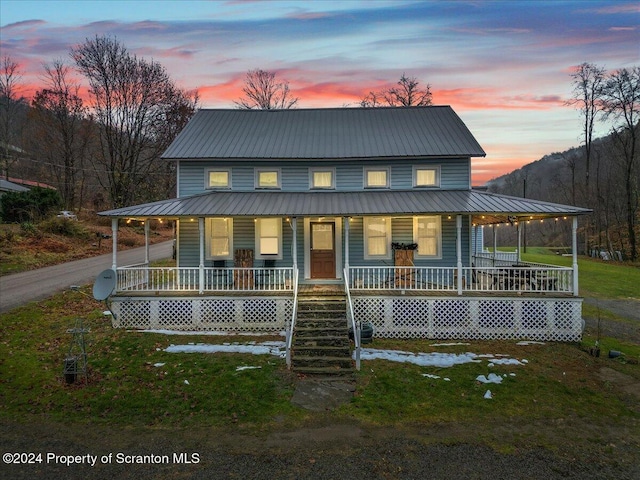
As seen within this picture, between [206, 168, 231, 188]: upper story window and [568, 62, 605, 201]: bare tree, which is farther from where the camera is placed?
[568, 62, 605, 201]: bare tree

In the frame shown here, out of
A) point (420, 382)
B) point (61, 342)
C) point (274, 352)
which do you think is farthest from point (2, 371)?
point (420, 382)

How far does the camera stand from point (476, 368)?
8.72 meters

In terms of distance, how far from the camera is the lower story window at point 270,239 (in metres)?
13.9

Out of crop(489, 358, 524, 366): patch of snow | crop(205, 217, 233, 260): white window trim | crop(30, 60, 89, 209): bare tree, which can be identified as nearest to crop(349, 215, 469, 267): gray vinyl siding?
crop(205, 217, 233, 260): white window trim

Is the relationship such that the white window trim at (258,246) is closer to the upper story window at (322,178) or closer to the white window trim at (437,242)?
the upper story window at (322,178)

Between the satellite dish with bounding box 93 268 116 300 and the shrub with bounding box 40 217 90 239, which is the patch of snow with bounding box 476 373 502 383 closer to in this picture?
the satellite dish with bounding box 93 268 116 300

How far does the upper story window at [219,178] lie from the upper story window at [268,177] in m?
1.25

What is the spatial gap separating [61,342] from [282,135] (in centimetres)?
1125

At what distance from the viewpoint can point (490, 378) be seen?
8148mm

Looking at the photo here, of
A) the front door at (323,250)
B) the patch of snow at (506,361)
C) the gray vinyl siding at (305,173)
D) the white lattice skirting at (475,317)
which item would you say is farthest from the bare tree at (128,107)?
the patch of snow at (506,361)

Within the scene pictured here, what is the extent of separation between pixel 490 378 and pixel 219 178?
12.0m

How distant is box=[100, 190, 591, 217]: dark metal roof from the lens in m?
11.6

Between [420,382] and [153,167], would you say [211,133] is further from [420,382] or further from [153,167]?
[153,167]

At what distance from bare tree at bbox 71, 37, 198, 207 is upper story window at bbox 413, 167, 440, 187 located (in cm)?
2781
